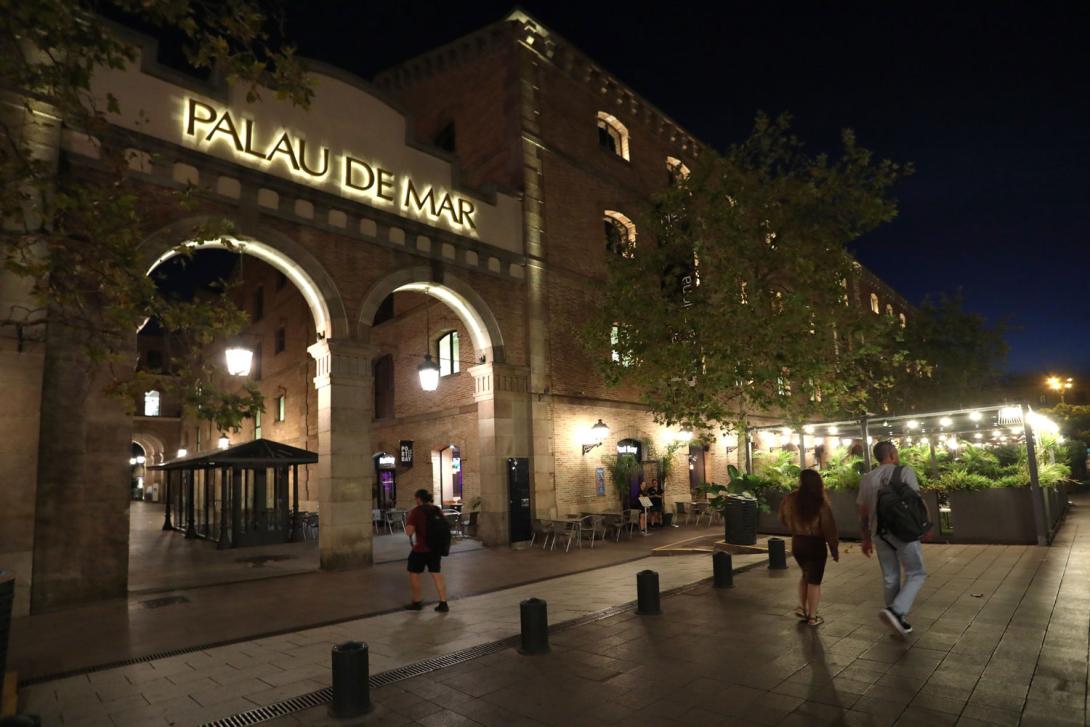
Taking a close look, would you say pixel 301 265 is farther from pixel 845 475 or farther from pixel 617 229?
pixel 845 475

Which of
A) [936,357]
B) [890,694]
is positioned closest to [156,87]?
[890,694]

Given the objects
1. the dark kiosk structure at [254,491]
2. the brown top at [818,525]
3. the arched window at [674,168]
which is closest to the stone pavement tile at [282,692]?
the brown top at [818,525]

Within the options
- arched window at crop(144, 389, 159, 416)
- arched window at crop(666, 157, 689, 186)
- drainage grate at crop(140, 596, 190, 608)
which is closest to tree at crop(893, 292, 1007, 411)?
arched window at crop(666, 157, 689, 186)

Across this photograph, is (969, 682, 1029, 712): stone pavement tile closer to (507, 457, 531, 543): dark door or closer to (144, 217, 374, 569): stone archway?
(144, 217, 374, 569): stone archway

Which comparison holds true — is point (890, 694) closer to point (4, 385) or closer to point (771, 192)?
point (4, 385)

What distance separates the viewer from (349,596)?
925 cm

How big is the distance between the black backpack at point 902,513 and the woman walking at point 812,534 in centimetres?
55

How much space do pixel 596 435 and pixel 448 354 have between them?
5.14 meters

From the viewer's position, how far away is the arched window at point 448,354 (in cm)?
1888

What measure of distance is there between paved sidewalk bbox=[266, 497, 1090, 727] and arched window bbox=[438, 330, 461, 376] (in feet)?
39.2

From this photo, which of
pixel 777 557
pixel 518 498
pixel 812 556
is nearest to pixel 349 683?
pixel 812 556

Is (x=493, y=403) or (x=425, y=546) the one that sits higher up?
(x=493, y=403)

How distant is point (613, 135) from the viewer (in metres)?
20.8

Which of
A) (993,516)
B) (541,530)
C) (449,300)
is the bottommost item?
(541,530)
